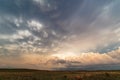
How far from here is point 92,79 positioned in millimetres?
44844

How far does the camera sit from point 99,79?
4441 cm

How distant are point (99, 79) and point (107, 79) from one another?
1884 millimetres

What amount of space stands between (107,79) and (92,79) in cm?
357

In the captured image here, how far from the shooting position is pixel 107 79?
43938mm

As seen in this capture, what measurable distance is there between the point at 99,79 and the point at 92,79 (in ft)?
5.52
